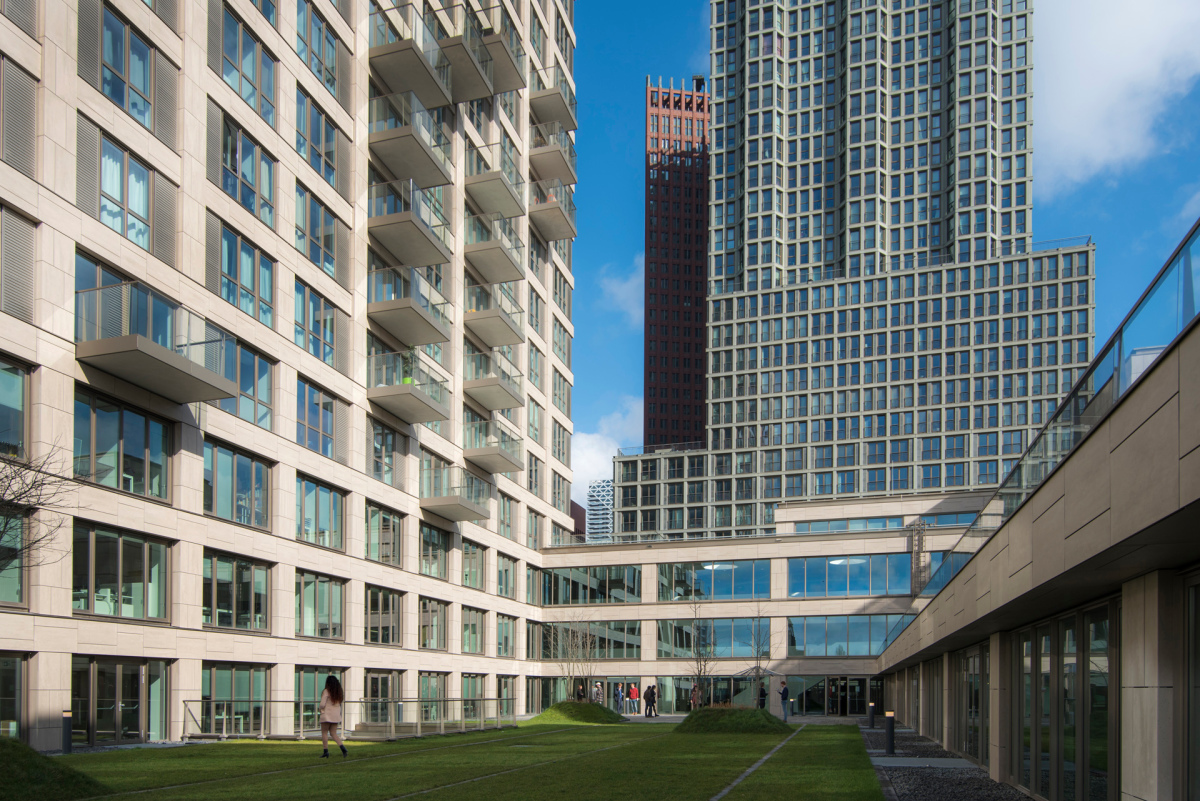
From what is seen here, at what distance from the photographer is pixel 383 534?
41094mm

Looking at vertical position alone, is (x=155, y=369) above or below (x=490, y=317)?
below

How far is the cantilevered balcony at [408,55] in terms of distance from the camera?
40.1 meters

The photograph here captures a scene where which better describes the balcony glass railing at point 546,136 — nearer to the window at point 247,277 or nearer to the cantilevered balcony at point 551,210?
the cantilevered balcony at point 551,210

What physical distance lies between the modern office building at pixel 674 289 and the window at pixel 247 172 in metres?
144

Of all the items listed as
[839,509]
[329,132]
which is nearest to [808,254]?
[839,509]

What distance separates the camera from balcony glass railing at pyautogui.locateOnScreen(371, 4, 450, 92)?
4075cm

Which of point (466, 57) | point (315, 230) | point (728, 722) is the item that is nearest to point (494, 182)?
point (466, 57)

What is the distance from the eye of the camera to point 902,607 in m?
59.2

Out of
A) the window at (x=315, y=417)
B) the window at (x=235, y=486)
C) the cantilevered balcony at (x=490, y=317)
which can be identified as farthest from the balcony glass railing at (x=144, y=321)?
the cantilevered balcony at (x=490, y=317)

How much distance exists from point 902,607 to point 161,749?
1755 inches

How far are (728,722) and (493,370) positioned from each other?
22.8 meters

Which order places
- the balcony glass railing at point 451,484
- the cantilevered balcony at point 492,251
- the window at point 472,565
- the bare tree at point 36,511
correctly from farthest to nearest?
1. the window at point 472,565
2. the cantilevered balcony at point 492,251
3. the balcony glass railing at point 451,484
4. the bare tree at point 36,511

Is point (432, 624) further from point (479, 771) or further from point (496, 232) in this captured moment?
point (479, 771)

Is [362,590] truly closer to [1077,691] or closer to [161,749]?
[161,749]
